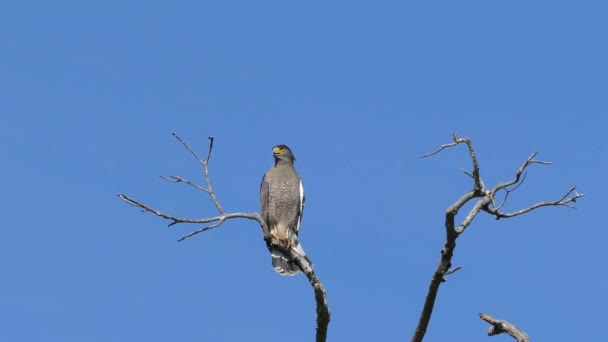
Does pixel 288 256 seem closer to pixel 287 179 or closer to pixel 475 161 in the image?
pixel 287 179

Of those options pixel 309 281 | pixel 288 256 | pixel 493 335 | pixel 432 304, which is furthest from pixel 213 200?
pixel 288 256

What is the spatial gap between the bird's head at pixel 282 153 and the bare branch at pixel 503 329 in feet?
19.7

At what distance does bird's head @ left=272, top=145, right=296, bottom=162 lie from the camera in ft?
41.8

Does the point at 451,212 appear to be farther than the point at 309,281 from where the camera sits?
No

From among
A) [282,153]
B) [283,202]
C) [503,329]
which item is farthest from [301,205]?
[503,329]

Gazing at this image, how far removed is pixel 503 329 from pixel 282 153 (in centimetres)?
628

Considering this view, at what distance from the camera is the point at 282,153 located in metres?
12.8

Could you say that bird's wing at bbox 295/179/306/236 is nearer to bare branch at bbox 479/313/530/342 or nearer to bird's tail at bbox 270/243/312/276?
bird's tail at bbox 270/243/312/276

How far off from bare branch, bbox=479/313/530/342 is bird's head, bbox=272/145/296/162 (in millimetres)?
6005

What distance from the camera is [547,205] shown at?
23.7ft

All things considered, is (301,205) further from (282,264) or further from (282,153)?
(282,264)

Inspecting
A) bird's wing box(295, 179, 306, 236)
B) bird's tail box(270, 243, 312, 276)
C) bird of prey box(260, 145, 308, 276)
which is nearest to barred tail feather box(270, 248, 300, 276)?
bird's tail box(270, 243, 312, 276)

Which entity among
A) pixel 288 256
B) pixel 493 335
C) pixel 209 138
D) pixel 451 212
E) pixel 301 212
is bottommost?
pixel 493 335

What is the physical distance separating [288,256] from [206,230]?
3.00 meters
